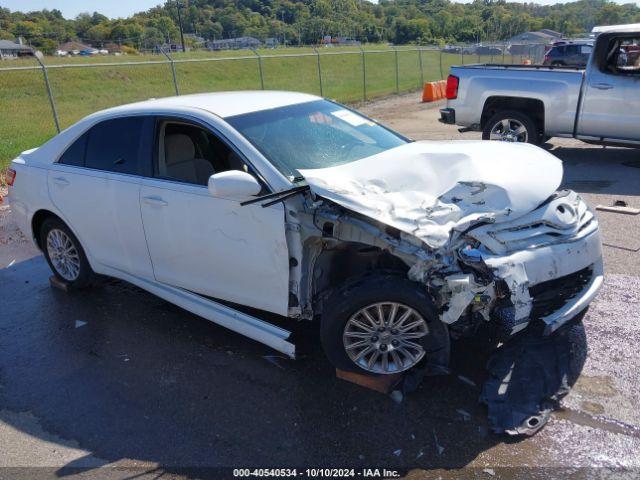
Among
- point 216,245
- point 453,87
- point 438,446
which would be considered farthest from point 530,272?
point 453,87

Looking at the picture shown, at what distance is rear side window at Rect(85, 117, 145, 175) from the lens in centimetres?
435

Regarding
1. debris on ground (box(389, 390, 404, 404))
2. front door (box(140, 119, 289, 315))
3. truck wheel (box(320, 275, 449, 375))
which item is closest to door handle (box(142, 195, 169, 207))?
front door (box(140, 119, 289, 315))

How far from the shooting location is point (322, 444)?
3.08 metres

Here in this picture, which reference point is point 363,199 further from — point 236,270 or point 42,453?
point 42,453

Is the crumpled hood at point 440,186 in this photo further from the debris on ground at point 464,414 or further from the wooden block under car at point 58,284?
the wooden block under car at point 58,284

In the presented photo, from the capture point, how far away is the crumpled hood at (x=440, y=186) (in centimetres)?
319

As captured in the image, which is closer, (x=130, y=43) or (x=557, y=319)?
(x=557, y=319)

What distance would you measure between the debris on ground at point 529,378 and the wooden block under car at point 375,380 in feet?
1.82

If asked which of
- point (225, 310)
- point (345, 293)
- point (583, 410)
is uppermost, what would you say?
point (345, 293)

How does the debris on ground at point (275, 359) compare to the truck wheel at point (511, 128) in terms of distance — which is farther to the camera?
the truck wheel at point (511, 128)

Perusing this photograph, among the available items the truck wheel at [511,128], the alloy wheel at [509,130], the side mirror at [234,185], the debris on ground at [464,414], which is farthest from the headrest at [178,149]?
the alloy wheel at [509,130]

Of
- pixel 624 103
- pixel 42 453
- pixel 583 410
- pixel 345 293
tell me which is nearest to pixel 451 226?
pixel 345 293

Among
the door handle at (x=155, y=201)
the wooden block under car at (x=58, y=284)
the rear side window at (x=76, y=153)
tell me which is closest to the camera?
the door handle at (x=155, y=201)

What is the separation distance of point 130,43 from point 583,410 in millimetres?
93594
